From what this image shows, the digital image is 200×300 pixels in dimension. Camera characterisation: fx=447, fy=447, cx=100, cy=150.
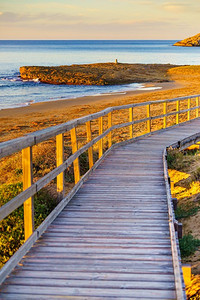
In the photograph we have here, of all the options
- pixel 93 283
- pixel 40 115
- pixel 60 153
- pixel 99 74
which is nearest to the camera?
pixel 93 283

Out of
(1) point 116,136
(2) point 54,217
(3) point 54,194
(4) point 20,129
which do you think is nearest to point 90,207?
(2) point 54,217

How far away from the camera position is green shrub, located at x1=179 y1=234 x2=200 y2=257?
6557 millimetres

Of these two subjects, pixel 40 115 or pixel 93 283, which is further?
pixel 40 115

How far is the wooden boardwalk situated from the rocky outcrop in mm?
41938

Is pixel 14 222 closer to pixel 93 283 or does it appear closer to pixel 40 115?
pixel 93 283

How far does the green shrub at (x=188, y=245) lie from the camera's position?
6.56 metres

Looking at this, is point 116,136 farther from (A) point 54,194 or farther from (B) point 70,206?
(B) point 70,206

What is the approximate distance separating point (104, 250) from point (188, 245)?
250 centimetres

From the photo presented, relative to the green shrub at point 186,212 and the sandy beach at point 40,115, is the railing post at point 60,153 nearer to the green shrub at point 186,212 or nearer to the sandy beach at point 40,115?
the green shrub at point 186,212

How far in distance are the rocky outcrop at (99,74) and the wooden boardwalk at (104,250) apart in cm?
4194

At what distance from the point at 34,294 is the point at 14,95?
36.6 metres

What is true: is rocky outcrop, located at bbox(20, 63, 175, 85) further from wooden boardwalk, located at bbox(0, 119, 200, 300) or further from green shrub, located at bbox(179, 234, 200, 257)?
wooden boardwalk, located at bbox(0, 119, 200, 300)

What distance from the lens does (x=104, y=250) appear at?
4645mm

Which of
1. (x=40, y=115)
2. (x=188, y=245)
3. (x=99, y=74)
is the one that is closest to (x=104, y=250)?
(x=188, y=245)
